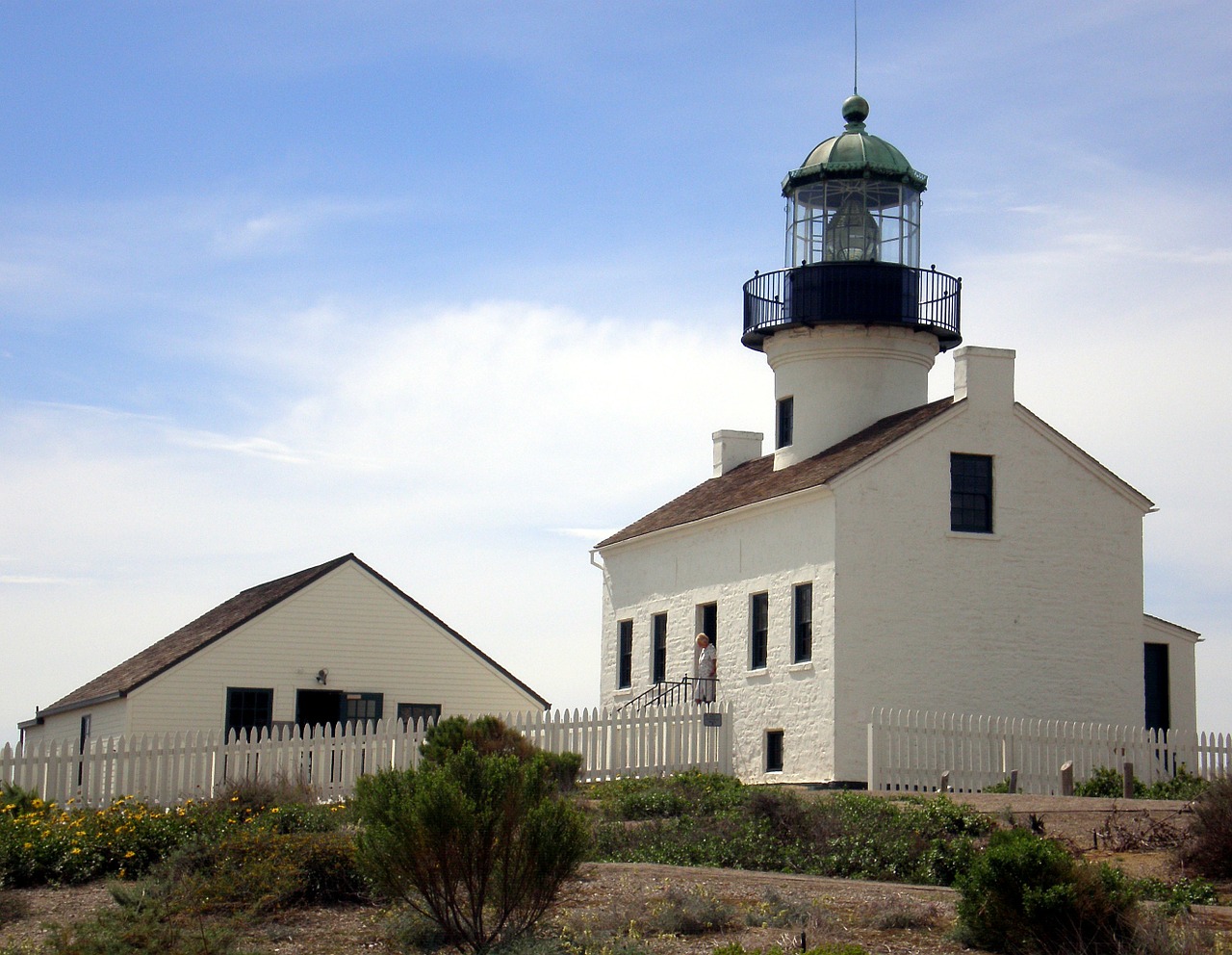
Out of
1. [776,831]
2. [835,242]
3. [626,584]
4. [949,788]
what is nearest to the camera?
[776,831]

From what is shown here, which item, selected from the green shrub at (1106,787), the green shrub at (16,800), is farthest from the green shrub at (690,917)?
the green shrub at (1106,787)

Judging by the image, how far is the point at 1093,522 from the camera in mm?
25797

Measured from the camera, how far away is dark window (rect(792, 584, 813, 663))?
25000 millimetres

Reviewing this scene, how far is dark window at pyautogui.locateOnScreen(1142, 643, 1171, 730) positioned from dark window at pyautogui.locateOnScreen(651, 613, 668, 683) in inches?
333

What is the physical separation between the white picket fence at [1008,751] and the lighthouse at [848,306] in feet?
21.4

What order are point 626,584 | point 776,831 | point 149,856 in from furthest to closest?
point 626,584, point 776,831, point 149,856

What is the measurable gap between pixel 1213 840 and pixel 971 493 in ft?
39.9

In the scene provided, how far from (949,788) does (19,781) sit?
11919 mm

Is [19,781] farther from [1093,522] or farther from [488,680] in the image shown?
[1093,522]

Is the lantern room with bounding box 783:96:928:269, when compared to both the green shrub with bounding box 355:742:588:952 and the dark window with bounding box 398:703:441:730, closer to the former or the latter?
the dark window with bounding box 398:703:441:730

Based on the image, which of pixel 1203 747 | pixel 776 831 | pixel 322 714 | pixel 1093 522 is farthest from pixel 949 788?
pixel 322 714

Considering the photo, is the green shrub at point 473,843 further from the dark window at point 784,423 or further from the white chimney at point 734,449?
the white chimney at point 734,449

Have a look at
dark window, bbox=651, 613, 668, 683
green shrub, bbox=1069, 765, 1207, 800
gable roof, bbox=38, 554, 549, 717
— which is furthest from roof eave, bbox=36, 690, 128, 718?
green shrub, bbox=1069, 765, 1207, 800

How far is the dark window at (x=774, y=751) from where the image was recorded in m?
25.4
